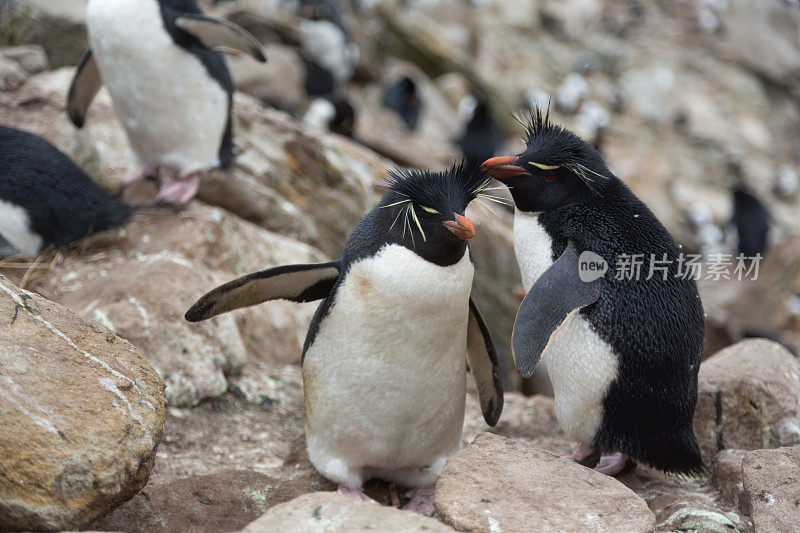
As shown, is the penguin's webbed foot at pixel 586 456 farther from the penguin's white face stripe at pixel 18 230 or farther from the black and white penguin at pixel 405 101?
the black and white penguin at pixel 405 101

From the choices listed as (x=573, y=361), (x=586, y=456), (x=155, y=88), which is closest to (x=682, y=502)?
(x=586, y=456)

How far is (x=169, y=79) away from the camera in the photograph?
3.78 meters

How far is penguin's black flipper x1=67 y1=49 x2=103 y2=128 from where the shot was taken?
4191 mm

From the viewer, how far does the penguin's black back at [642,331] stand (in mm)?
2484

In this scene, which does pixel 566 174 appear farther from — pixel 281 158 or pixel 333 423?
pixel 281 158

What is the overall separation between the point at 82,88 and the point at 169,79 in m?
0.80

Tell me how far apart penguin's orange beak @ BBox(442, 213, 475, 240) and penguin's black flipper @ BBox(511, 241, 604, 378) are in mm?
295

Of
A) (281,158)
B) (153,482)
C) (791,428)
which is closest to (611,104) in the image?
(281,158)

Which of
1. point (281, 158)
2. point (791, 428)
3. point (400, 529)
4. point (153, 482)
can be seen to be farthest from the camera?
point (281, 158)

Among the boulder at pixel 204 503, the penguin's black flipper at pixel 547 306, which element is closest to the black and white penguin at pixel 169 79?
the boulder at pixel 204 503

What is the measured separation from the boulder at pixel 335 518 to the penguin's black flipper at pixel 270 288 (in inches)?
36.4

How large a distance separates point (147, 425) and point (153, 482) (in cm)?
59

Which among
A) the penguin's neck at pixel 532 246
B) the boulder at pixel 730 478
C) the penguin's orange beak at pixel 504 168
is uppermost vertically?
the penguin's orange beak at pixel 504 168

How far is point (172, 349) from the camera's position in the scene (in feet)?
10.1
